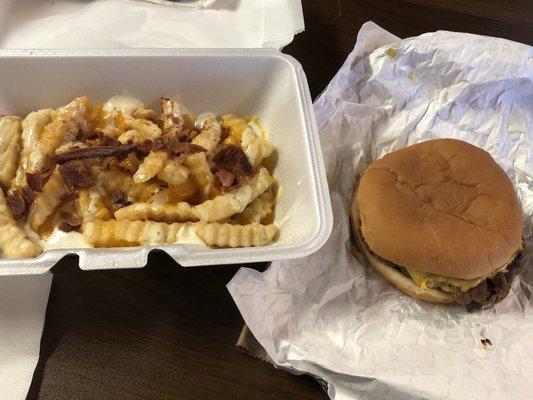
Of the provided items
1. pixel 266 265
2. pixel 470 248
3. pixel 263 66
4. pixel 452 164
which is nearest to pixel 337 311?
pixel 266 265

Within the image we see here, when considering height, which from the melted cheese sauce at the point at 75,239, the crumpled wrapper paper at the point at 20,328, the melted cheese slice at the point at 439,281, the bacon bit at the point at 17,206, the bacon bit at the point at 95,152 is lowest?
the melted cheese slice at the point at 439,281

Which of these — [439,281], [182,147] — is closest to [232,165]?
[182,147]

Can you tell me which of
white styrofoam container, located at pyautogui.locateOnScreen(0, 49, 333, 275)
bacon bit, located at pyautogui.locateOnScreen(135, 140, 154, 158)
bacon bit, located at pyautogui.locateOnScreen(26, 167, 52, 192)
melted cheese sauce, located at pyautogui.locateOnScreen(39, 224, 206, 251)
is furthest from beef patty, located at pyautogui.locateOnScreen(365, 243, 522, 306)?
bacon bit, located at pyautogui.locateOnScreen(26, 167, 52, 192)

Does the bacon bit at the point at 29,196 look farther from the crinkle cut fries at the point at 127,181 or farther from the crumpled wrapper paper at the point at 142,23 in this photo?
the crumpled wrapper paper at the point at 142,23

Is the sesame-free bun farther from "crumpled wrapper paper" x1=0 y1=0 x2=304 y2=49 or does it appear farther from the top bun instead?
"crumpled wrapper paper" x1=0 y1=0 x2=304 y2=49

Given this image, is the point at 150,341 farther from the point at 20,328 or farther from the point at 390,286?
the point at 390,286

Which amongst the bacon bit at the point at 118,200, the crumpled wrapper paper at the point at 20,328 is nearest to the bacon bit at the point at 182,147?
the bacon bit at the point at 118,200

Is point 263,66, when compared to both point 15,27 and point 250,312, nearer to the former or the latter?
point 250,312
